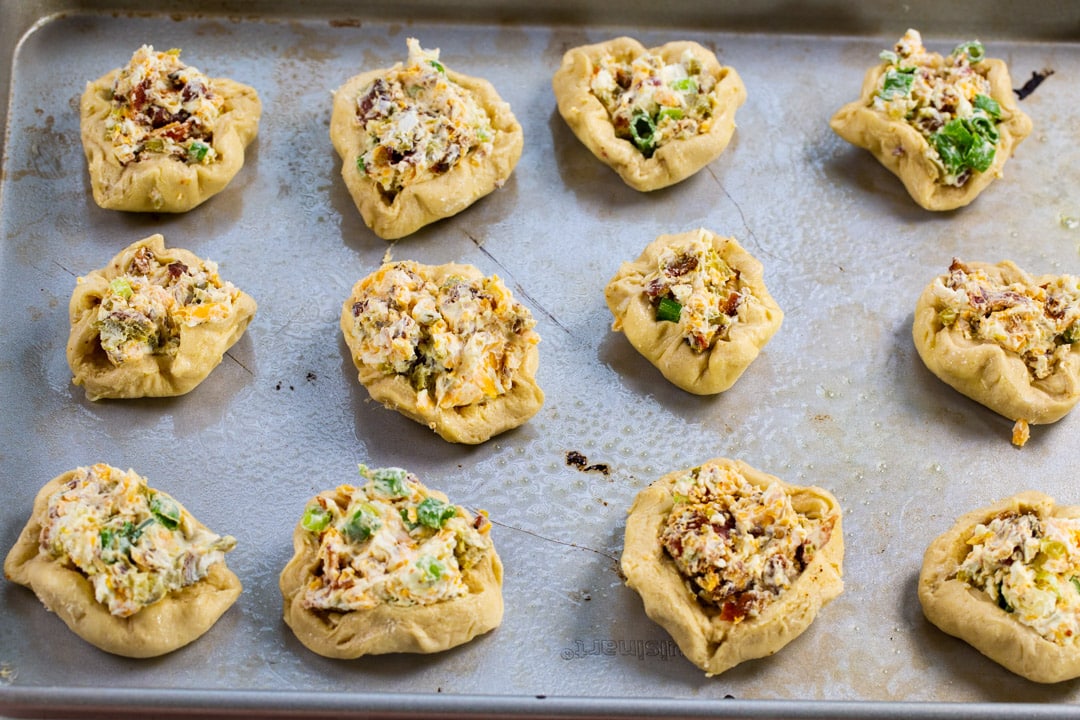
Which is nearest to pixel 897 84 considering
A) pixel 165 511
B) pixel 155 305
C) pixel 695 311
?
pixel 695 311

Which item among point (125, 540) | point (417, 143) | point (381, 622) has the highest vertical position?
point (417, 143)

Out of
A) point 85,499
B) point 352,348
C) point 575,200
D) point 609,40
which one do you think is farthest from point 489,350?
point 609,40

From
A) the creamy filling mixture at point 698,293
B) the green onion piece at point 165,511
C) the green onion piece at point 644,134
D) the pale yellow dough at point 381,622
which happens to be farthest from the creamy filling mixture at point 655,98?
the green onion piece at point 165,511

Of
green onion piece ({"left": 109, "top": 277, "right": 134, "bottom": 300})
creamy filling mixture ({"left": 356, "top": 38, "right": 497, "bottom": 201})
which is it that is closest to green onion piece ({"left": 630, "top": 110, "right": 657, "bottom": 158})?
creamy filling mixture ({"left": 356, "top": 38, "right": 497, "bottom": 201})

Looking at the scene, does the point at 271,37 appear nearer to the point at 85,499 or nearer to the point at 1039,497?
the point at 85,499

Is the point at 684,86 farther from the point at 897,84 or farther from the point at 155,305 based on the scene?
the point at 155,305
